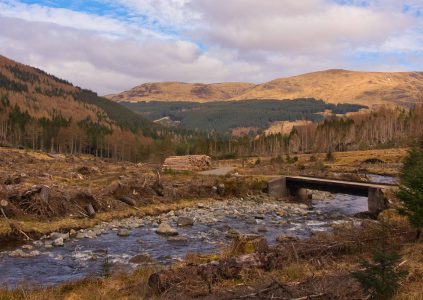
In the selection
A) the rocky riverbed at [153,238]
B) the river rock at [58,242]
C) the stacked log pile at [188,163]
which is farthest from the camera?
the stacked log pile at [188,163]

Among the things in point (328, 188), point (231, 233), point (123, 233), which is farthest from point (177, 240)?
point (328, 188)

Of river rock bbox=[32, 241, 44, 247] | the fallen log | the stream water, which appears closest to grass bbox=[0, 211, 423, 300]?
the stream water

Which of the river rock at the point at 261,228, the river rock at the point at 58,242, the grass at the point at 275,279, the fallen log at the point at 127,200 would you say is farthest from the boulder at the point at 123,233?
the grass at the point at 275,279

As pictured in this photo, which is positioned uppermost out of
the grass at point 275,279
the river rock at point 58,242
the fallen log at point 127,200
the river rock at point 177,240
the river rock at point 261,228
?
the grass at point 275,279

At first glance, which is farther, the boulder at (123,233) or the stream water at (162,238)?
→ the boulder at (123,233)

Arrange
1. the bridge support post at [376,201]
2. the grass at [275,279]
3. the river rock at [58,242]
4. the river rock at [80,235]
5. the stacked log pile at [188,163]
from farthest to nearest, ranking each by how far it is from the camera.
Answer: the stacked log pile at [188,163]
the bridge support post at [376,201]
the river rock at [80,235]
the river rock at [58,242]
the grass at [275,279]

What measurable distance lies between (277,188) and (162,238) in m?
28.6

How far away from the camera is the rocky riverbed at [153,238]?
20.4m

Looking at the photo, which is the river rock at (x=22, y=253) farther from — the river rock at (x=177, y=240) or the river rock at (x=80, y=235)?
the river rock at (x=177, y=240)

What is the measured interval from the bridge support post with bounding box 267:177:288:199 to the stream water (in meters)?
4.92

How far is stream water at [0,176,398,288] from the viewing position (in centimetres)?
2017

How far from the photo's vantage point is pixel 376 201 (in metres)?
41.3

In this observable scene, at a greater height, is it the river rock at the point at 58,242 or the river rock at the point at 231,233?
the river rock at the point at 58,242

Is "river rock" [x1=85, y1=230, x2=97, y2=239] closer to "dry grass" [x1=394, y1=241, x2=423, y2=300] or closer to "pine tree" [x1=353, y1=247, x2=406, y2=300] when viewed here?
"dry grass" [x1=394, y1=241, x2=423, y2=300]
